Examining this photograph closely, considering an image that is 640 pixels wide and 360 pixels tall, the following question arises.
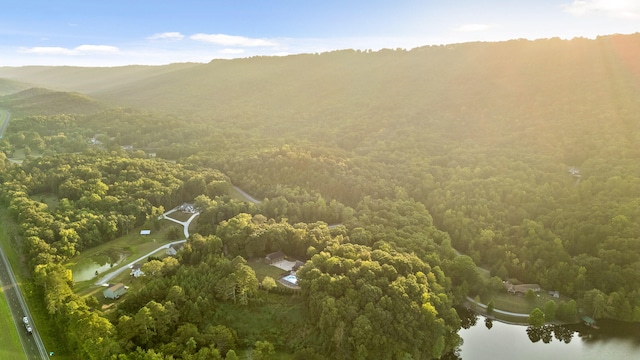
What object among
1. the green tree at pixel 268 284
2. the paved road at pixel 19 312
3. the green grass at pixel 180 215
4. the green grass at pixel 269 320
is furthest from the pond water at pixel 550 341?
the green grass at pixel 180 215

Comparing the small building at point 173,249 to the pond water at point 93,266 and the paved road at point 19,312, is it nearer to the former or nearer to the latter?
the pond water at point 93,266

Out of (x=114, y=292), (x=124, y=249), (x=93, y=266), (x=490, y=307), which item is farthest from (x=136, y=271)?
(x=490, y=307)

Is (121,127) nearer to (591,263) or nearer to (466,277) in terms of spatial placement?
(466,277)

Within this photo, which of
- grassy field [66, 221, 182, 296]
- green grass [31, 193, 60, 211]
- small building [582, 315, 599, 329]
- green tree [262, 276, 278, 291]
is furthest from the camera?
green grass [31, 193, 60, 211]

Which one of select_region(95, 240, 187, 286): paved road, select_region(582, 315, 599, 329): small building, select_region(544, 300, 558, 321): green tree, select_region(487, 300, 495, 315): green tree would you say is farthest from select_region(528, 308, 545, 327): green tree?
select_region(95, 240, 187, 286): paved road

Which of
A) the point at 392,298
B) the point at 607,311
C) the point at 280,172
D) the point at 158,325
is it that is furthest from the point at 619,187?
the point at 158,325

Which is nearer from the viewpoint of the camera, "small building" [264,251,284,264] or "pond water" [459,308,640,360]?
"pond water" [459,308,640,360]

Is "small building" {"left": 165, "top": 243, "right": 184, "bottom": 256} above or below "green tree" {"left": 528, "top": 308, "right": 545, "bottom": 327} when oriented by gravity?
above

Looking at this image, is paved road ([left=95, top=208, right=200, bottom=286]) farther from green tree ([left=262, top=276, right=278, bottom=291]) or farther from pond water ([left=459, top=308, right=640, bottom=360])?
pond water ([left=459, top=308, right=640, bottom=360])
